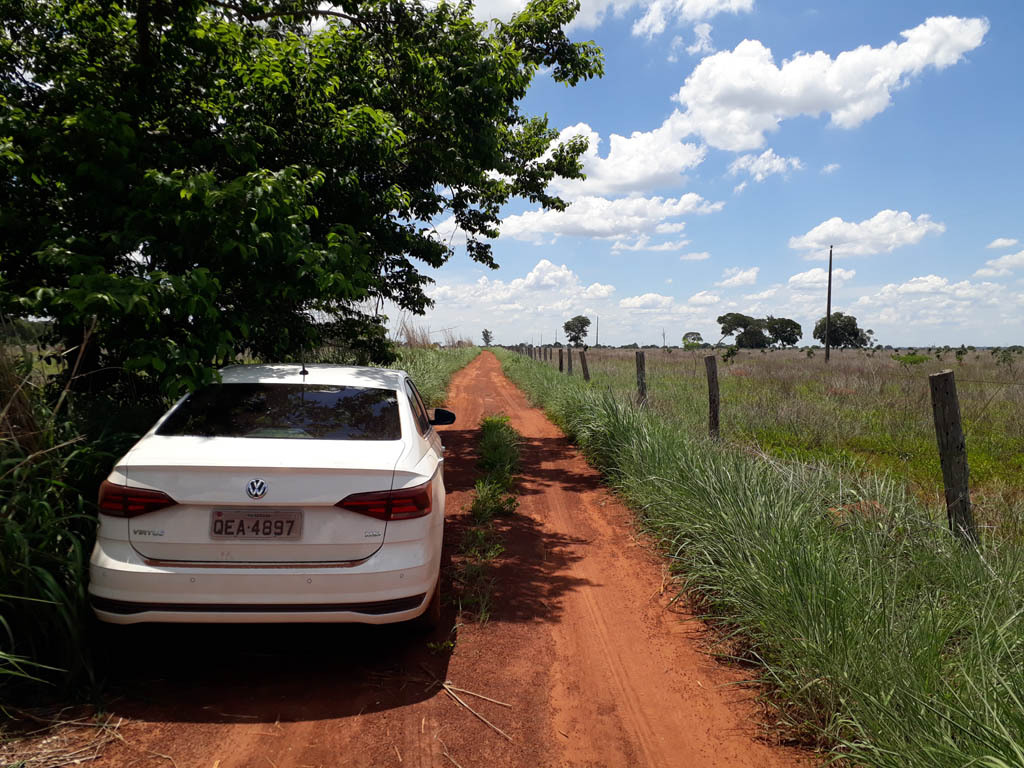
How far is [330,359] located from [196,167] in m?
5.32

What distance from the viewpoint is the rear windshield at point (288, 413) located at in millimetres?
3041

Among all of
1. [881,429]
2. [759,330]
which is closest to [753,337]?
[759,330]

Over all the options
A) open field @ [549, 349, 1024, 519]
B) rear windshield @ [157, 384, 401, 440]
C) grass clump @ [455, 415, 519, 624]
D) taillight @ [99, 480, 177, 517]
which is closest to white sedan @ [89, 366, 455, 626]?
taillight @ [99, 480, 177, 517]

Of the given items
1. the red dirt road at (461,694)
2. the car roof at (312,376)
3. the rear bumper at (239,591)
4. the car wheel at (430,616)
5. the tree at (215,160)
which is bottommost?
the red dirt road at (461,694)

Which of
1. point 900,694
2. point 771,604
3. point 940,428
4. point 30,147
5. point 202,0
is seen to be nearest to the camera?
point 900,694

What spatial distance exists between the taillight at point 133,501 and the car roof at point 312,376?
42.4 inches

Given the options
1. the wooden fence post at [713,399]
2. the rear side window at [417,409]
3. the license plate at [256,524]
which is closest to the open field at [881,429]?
the wooden fence post at [713,399]

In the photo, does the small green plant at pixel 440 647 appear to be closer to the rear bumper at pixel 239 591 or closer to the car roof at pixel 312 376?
the rear bumper at pixel 239 591

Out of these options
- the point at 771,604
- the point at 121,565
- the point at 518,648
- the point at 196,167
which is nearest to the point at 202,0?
the point at 196,167

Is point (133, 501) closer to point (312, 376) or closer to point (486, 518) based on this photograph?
point (312, 376)

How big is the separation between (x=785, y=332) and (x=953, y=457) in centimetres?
10150

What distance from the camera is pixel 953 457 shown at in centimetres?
378

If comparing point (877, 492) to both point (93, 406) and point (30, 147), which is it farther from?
point (30, 147)

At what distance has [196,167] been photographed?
4777 millimetres
